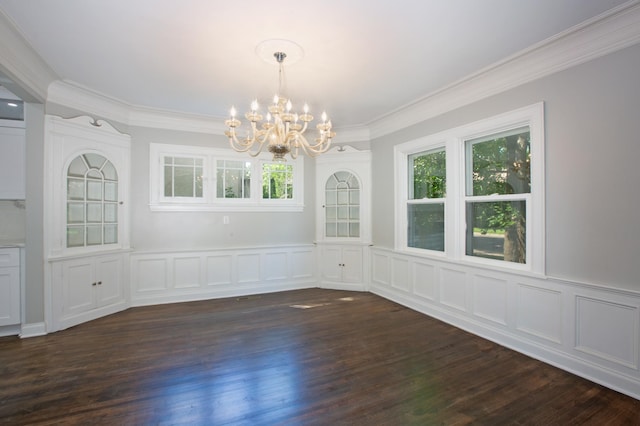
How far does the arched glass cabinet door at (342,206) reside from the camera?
5.25 metres

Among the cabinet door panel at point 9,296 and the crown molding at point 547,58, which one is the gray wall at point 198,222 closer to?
the cabinet door panel at point 9,296

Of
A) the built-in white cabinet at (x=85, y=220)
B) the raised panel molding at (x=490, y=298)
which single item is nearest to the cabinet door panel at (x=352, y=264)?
the raised panel molding at (x=490, y=298)

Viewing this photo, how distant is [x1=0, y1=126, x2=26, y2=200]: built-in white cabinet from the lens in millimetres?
3424

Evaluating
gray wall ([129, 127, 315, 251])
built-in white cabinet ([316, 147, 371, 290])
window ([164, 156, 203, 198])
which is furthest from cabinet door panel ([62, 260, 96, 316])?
built-in white cabinet ([316, 147, 371, 290])

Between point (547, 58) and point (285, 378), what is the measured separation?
11.6 ft

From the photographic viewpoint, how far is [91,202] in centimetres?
385

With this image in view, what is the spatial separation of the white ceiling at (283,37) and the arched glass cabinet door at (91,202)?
3.11 ft

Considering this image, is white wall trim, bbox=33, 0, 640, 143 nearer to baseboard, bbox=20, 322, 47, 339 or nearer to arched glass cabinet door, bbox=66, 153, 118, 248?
arched glass cabinet door, bbox=66, 153, 118, 248

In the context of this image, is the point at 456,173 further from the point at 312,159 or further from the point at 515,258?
the point at 312,159

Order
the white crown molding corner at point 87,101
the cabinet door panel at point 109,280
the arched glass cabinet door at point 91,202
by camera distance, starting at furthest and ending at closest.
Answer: the cabinet door panel at point 109,280 → the arched glass cabinet door at point 91,202 → the white crown molding corner at point 87,101

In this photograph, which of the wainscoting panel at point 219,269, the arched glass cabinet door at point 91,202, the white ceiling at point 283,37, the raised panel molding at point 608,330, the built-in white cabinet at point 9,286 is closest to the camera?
the white ceiling at point 283,37

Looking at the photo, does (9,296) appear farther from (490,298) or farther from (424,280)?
(490,298)

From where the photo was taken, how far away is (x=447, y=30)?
2.40 metres

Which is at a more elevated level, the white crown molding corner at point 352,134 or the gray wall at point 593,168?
the white crown molding corner at point 352,134
